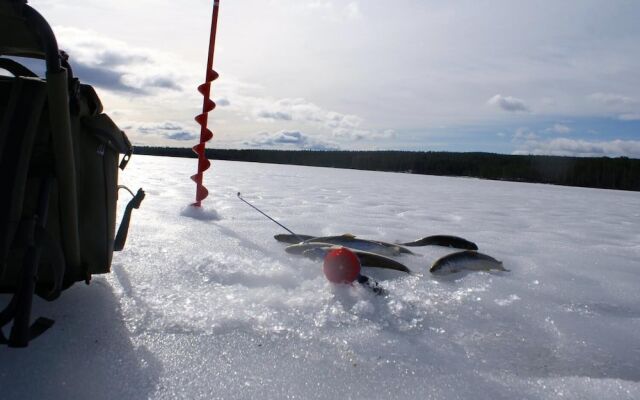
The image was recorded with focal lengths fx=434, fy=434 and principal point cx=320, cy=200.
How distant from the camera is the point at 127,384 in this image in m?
1.28

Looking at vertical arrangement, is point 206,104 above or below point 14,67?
above

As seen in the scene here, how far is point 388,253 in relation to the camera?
338 cm

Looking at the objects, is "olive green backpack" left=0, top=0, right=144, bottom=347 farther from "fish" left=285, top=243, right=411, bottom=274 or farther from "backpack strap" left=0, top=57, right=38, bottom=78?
"fish" left=285, top=243, right=411, bottom=274

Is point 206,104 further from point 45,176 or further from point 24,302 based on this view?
point 24,302

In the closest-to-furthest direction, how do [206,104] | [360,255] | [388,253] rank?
[360,255]
[388,253]
[206,104]

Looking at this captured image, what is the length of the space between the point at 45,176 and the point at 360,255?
192 centimetres

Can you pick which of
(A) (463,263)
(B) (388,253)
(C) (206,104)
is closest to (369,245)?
(B) (388,253)

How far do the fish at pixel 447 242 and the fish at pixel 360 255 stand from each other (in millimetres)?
1002

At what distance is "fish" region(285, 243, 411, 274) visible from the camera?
284cm

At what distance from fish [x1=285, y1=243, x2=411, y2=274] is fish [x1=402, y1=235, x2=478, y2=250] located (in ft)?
3.29

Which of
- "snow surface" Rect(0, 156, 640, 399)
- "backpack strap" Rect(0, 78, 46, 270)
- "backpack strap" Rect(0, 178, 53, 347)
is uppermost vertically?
"backpack strap" Rect(0, 78, 46, 270)

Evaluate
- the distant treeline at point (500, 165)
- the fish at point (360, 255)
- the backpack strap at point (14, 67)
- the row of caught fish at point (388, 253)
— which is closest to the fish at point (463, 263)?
the row of caught fish at point (388, 253)

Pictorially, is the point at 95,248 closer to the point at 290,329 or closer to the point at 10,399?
the point at 10,399

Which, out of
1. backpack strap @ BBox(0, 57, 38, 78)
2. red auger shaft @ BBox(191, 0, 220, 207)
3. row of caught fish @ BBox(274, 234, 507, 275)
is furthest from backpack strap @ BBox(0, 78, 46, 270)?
red auger shaft @ BBox(191, 0, 220, 207)
